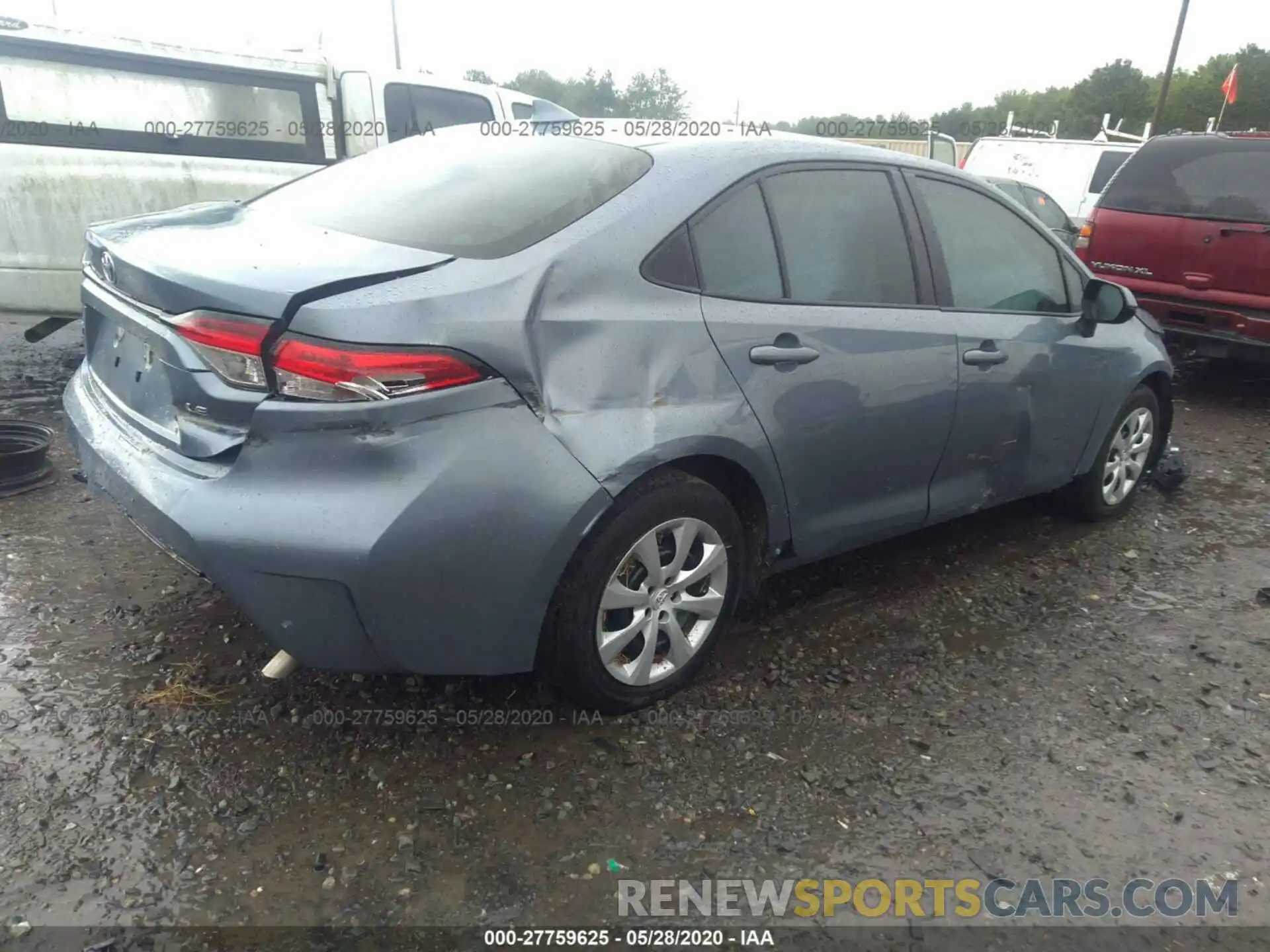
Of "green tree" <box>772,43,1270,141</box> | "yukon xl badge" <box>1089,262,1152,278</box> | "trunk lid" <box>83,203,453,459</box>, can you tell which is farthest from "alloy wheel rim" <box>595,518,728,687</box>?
"green tree" <box>772,43,1270,141</box>

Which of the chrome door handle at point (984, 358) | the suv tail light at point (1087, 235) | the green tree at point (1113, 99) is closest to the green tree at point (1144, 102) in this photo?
the green tree at point (1113, 99)

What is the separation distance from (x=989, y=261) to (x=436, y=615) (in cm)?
244

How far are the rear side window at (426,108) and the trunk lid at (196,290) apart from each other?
4.48 m

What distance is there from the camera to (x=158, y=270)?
2318 mm

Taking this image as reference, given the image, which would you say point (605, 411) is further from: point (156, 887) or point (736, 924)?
point (156, 887)

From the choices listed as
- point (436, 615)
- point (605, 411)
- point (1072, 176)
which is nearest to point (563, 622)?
point (436, 615)

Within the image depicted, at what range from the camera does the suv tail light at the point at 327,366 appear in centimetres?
205

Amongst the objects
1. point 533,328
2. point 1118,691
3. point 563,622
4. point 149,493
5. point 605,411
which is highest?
point 533,328

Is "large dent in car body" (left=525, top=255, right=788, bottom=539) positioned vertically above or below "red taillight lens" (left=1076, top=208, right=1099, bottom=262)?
above

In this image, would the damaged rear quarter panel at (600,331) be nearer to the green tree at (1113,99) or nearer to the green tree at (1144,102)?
the green tree at (1144,102)

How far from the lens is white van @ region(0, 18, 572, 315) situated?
17.5 feet

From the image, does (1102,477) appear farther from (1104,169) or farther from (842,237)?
(1104,169)

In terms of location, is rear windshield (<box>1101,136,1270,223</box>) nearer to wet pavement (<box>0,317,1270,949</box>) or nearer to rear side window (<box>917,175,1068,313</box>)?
rear side window (<box>917,175,1068,313</box>)

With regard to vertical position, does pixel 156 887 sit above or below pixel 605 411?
below
